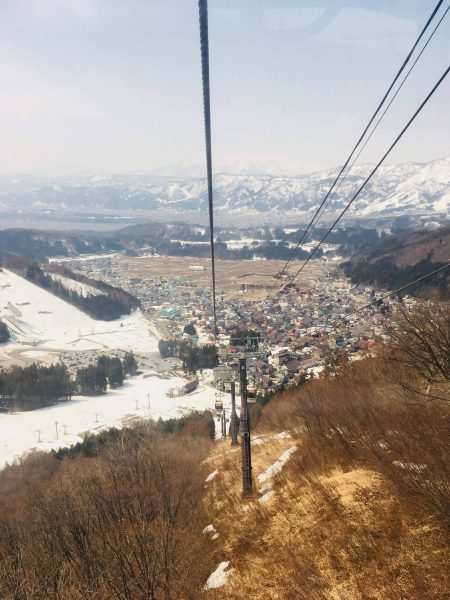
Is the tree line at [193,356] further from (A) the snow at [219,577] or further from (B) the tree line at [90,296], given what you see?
(A) the snow at [219,577]

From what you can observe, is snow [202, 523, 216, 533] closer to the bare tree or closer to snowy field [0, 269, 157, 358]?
the bare tree

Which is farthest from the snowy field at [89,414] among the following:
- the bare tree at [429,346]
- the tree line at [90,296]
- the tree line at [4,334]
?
the tree line at [90,296]

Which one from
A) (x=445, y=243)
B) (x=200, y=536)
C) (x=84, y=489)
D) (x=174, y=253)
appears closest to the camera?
(x=200, y=536)

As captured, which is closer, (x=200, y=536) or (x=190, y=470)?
(x=200, y=536)

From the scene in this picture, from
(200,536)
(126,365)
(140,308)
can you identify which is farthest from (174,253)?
(200,536)

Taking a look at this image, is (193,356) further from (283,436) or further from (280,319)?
(283,436)

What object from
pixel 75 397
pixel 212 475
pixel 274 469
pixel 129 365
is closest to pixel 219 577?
pixel 274 469

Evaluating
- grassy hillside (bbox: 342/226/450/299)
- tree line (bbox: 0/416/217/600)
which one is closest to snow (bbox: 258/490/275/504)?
tree line (bbox: 0/416/217/600)

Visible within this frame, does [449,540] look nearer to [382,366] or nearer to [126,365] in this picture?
[382,366]
